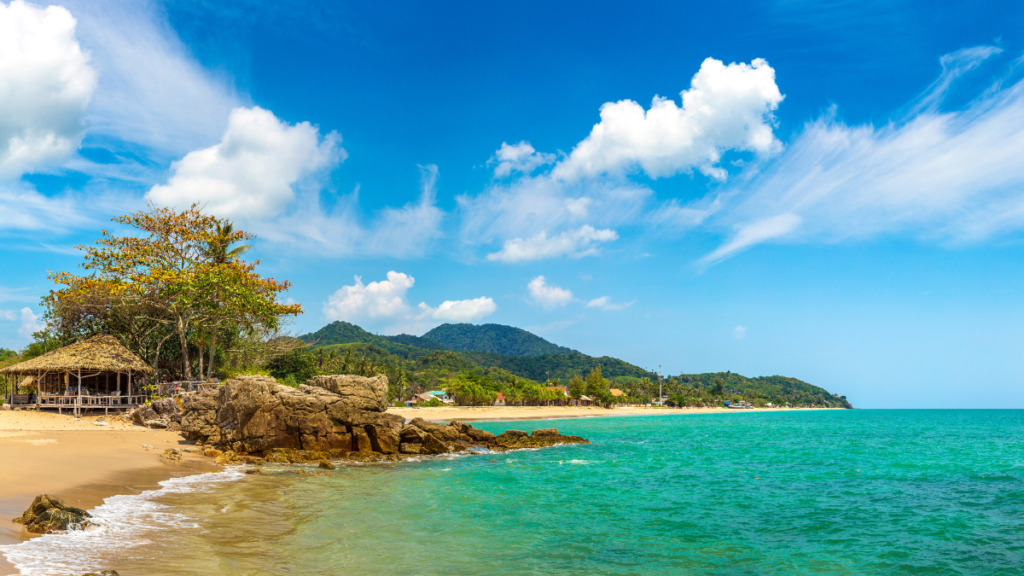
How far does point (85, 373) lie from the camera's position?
34312 millimetres

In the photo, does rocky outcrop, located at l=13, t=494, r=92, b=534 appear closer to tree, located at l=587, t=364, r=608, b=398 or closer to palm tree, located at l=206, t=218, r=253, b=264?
palm tree, located at l=206, t=218, r=253, b=264

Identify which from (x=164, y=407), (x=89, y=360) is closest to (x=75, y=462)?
(x=164, y=407)

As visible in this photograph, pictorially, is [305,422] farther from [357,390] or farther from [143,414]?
[143,414]

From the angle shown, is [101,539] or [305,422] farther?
[305,422]

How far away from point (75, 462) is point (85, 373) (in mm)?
21308

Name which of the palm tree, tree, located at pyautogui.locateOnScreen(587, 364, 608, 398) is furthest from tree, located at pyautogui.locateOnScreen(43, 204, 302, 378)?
tree, located at pyautogui.locateOnScreen(587, 364, 608, 398)

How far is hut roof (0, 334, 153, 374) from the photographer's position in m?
30.7

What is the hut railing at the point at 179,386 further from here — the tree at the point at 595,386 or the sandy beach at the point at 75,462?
the tree at the point at 595,386

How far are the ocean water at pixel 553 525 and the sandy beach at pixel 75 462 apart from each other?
3.23ft

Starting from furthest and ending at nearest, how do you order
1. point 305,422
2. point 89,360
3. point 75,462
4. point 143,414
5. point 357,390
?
1. point 89,360
2. point 143,414
3. point 357,390
4. point 305,422
5. point 75,462

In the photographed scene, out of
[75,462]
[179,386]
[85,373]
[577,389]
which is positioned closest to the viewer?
[75,462]

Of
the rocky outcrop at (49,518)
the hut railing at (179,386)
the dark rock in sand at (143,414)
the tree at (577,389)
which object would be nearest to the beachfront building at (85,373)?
the hut railing at (179,386)

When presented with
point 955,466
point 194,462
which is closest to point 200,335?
point 194,462

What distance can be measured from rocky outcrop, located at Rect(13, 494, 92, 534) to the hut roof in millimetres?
25518
